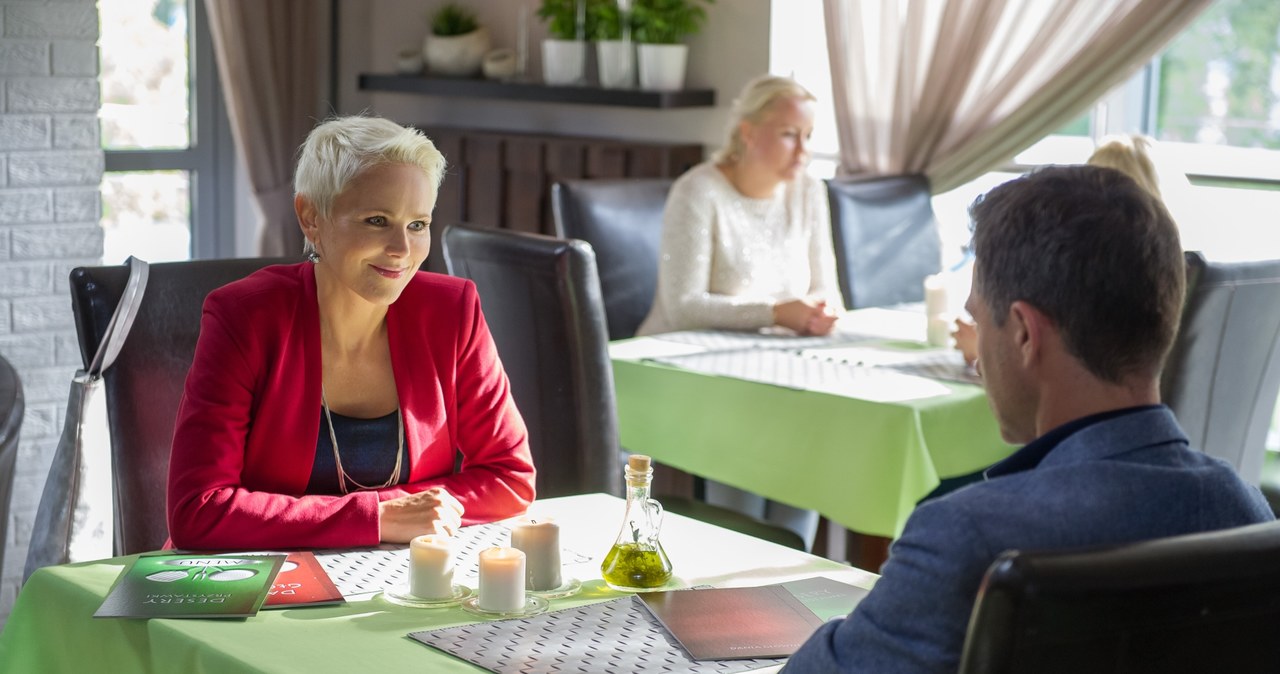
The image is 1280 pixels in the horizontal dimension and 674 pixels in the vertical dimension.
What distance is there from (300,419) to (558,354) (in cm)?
Result: 76

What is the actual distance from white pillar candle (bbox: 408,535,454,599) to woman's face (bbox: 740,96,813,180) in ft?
7.30

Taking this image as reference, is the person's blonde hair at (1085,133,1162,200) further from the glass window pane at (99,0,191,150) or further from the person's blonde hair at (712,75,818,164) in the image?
the glass window pane at (99,0,191,150)

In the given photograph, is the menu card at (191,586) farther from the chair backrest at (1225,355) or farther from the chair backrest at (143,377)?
the chair backrest at (1225,355)

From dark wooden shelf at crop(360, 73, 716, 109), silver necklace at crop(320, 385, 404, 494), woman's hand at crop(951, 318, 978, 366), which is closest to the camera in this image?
silver necklace at crop(320, 385, 404, 494)

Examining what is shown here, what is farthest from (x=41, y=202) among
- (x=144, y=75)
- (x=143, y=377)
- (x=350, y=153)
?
(x=144, y=75)

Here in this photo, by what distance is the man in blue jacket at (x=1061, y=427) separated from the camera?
1.08m

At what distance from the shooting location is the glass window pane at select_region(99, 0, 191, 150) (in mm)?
5531

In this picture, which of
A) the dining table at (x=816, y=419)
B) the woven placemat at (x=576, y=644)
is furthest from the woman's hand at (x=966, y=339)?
the woven placemat at (x=576, y=644)

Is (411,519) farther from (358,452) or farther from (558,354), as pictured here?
(558,354)

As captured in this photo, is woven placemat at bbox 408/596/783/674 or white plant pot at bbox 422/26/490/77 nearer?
woven placemat at bbox 408/596/783/674

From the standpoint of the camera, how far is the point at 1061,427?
3.85 ft

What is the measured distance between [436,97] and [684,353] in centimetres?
299

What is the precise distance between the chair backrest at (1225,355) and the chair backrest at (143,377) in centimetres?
163

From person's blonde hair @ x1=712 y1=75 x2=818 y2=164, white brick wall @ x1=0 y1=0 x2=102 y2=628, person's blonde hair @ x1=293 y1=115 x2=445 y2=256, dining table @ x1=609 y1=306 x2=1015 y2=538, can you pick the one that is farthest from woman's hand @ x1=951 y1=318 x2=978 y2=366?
white brick wall @ x1=0 y1=0 x2=102 y2=628
